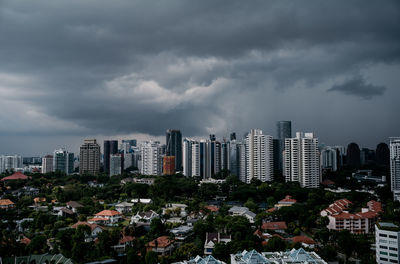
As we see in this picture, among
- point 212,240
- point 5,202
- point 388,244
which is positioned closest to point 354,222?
point 388,244

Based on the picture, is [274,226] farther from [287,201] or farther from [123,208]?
[123,208]

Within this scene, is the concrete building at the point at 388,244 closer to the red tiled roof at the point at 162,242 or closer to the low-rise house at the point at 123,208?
the red tiled roof at the point at 162,242

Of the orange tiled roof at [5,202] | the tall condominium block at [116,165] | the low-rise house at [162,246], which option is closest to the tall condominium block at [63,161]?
the tall condominium block at [116,165]

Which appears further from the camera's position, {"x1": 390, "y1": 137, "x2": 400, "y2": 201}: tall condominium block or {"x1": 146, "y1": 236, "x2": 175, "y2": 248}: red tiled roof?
{"x1": 390, "y1": 137, "x2": 400, "y2": 201}: tall condominium block

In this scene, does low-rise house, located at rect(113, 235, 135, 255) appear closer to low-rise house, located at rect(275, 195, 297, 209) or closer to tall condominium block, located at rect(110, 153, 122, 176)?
low-rise house, located at rect(275, 195, 297, 209)

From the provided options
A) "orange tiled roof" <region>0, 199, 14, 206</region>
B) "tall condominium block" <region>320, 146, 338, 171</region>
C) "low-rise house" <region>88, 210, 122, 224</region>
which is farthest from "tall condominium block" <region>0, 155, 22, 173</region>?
"tall condominium block" <region>320, 146, 338, 171</region>
